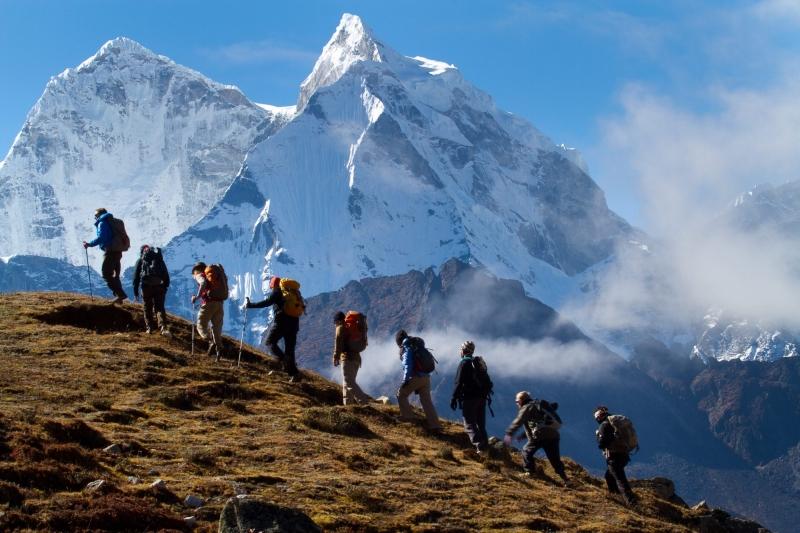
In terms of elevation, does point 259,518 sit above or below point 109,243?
below

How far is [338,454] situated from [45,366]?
8.41m

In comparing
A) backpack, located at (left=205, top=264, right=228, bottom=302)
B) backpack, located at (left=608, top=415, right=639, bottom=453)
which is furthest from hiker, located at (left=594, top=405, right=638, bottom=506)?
backpack, located at (left=205, top=264, right=228, bottom=302)

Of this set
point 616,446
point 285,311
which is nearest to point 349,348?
point 285,311

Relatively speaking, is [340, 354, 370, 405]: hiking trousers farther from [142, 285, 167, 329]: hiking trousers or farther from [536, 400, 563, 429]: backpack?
[142, 285, 167, 329]: hiking trousers

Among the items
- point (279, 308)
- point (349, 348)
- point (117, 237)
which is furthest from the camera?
point (117, 237)

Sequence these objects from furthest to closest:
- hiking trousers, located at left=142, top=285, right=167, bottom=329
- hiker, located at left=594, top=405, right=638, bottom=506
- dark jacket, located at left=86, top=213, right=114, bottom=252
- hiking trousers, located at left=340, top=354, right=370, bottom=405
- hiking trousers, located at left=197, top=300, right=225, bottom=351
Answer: dark jacket, located at left=86, top=213, right=114, bottom=252, hiking trousers, located at left=142, top=285, right=167, bottom=329, hiking trousers, located at left=197, top=300, right=225, bottom=351, hiking trousers, located at left=340, top=354, right=370, bottom=405, hiker, located at left=594, top=405, right=638, bottom=506

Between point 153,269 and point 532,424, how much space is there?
12.2 meters

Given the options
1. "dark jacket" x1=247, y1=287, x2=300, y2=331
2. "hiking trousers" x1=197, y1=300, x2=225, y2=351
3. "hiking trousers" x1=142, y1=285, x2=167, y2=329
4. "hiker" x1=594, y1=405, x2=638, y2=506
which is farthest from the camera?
"hiking trousers" x1=142, y1=285, x2=167, y2=329

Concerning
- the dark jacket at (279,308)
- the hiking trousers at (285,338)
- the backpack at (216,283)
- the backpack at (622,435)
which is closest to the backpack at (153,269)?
the backpack at (216,283)

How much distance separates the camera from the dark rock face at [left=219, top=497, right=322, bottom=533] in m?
14.1

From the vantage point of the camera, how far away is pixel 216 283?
2978 centimetres

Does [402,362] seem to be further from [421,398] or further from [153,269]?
[153,269]

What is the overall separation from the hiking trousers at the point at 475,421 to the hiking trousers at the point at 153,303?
9.90m

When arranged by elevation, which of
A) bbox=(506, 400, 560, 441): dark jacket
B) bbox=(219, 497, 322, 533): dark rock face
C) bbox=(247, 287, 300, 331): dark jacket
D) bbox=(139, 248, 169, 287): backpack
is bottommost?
bbox=(219, 497, 322, 533): dark rock face
